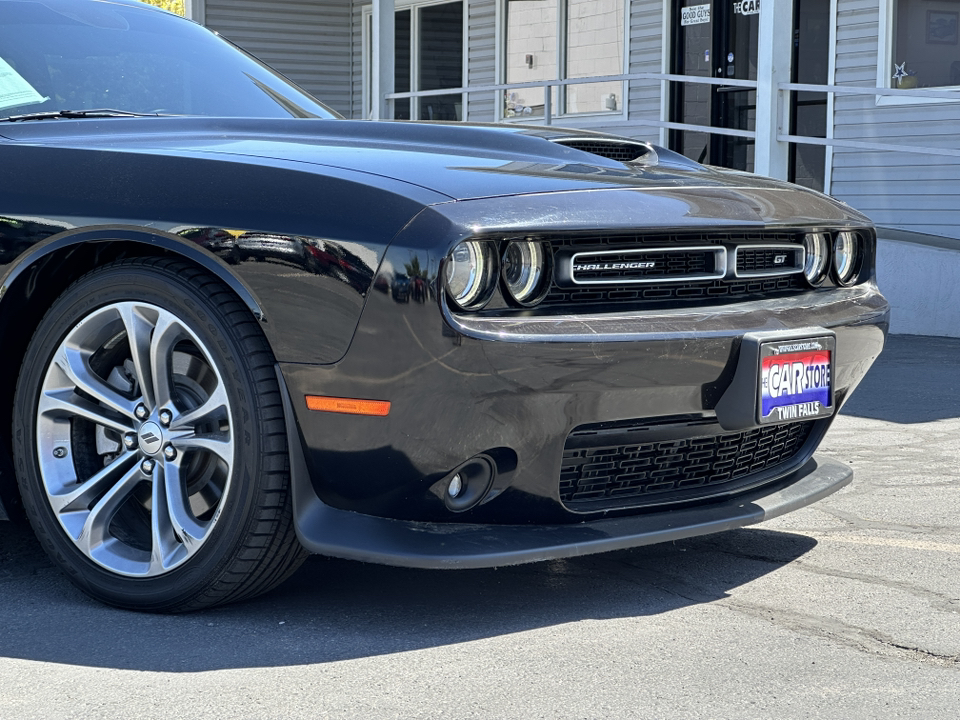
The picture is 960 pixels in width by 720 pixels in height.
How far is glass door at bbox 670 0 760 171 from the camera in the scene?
13297 mm

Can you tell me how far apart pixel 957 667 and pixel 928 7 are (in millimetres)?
9639

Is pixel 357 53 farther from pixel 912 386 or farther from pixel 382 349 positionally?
pixel 382 349

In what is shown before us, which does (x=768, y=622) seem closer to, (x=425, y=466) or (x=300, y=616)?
(x=425, y=466)

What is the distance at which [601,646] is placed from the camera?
2.95 metres

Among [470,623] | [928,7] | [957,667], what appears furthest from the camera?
[928,7]

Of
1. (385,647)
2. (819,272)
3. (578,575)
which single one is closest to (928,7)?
(819,272)

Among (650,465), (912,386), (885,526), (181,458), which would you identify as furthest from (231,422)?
(912,386)

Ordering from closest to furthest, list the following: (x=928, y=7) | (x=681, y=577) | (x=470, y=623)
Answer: (x=470, y=623) → (x=681, y=577) → (x=928, y=7)

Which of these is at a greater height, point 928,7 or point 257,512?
point 928,7

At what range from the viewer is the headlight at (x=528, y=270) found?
2.99 metres

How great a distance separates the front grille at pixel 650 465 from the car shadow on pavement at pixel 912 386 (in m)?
2.83

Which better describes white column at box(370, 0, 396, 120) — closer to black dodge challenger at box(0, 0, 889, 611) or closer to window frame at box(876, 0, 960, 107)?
window frame at box(876, 0, 960, 107)

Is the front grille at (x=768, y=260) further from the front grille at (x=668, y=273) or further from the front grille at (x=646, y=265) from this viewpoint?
the front grille at (x=646, y=265)

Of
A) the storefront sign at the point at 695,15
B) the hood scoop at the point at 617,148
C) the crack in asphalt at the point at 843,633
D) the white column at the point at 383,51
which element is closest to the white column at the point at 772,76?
the storefront sign at the point at 695,15
